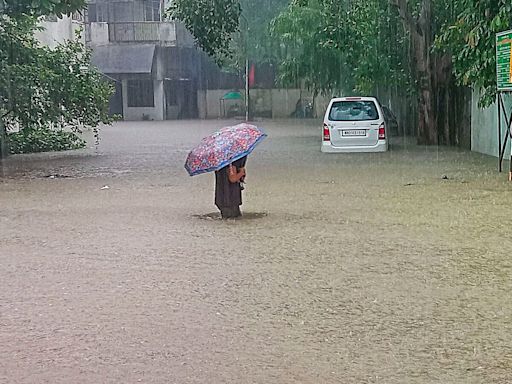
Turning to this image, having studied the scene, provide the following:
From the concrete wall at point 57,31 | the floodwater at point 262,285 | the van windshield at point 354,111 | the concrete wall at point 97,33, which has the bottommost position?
the floodwater at point 262,285

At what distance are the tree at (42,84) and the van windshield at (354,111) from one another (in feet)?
21.2

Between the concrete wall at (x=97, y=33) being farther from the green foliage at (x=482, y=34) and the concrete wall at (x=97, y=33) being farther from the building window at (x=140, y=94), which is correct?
the green foliage at (x=482, y=34)

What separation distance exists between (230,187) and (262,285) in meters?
3.60

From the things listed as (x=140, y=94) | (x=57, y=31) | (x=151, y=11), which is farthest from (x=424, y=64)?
(x=151, y=11)

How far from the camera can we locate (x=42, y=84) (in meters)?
21.2

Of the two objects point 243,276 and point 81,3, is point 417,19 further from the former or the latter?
point 243,276

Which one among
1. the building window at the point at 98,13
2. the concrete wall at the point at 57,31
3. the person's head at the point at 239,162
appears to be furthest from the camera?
the building window at the point at 98,13

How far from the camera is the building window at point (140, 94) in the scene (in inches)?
2160

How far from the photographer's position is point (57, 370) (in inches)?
210

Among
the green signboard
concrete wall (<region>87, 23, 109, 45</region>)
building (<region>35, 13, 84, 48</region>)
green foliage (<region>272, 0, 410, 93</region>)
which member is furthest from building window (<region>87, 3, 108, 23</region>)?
the green signboard

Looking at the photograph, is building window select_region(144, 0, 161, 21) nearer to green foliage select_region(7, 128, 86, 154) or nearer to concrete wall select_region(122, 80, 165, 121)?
concrete wall select_region(122, 80, 165, 121)

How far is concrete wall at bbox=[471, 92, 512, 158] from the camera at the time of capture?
19.8m

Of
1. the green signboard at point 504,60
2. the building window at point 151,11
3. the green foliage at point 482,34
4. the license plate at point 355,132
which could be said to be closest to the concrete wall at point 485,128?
the green foliage at point 482,34

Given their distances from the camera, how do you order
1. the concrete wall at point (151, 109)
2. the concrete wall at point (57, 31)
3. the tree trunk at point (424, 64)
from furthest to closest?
the concrete wall at point (151, 109) → the concrete wall at point (57, 31) → the tree trunk at point (424, 64)
